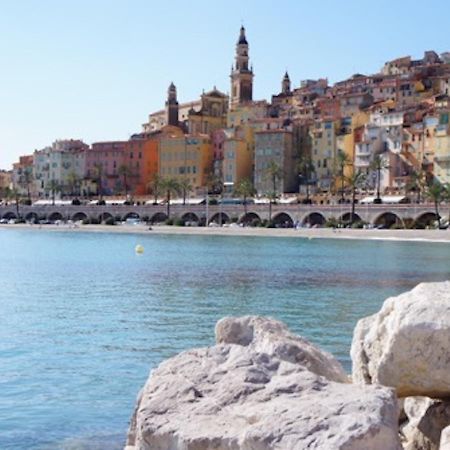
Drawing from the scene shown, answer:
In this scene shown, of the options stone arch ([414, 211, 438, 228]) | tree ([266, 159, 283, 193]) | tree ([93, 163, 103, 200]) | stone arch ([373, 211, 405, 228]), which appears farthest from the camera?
tree ([93, 163, 103, 200])

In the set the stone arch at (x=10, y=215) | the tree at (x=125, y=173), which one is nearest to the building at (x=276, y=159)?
the tree at (x=125, y=173)

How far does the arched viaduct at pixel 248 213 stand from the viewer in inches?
3654

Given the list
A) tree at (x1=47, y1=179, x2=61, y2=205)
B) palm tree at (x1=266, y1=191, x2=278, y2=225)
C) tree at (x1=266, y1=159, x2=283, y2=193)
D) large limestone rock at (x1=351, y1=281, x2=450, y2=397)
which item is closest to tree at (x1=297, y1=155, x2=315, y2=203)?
tree at (x1=266, y1=159, x2=283, y2=193)

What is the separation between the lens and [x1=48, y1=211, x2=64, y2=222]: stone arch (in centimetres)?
13700

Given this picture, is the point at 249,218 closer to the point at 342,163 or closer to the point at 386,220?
the point at 342,163

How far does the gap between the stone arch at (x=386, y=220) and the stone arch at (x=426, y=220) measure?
2.90m

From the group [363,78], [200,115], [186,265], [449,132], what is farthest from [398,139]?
[186,265]

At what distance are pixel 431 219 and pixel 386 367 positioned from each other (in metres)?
88.3

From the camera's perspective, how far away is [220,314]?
25328 mm

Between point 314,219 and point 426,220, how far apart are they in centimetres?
1623

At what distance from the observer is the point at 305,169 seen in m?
123

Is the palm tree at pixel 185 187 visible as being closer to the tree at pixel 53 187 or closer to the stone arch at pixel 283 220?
the stone arch at pixel 283 220

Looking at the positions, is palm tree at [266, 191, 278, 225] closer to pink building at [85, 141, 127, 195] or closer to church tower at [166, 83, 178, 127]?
pink building at [85, 141, 127, 195]

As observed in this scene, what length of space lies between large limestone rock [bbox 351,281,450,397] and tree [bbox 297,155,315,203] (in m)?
113
